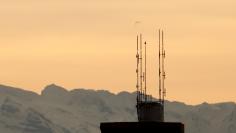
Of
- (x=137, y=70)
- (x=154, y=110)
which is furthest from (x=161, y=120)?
(x=137, y=70)

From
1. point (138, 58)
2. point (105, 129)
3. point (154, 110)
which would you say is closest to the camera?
point (105, 129)

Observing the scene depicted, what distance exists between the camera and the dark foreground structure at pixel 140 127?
81.8m

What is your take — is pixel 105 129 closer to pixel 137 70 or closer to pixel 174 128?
pixel 174 128

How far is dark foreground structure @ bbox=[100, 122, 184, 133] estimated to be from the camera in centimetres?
8175

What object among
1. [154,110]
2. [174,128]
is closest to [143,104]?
[154,110]

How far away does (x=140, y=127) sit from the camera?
82188 millimetres

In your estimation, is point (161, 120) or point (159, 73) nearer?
point (161, 120)

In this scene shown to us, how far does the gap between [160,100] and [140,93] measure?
2864 mm

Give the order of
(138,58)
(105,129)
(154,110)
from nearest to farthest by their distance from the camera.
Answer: (105,129) < (154,110) < (138,58)

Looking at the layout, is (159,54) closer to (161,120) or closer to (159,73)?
(159,73)

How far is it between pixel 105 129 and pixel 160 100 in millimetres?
9339

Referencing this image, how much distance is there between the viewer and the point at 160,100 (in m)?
89.8

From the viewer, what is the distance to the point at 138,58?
308 ft

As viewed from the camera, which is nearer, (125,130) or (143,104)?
(125,130)
